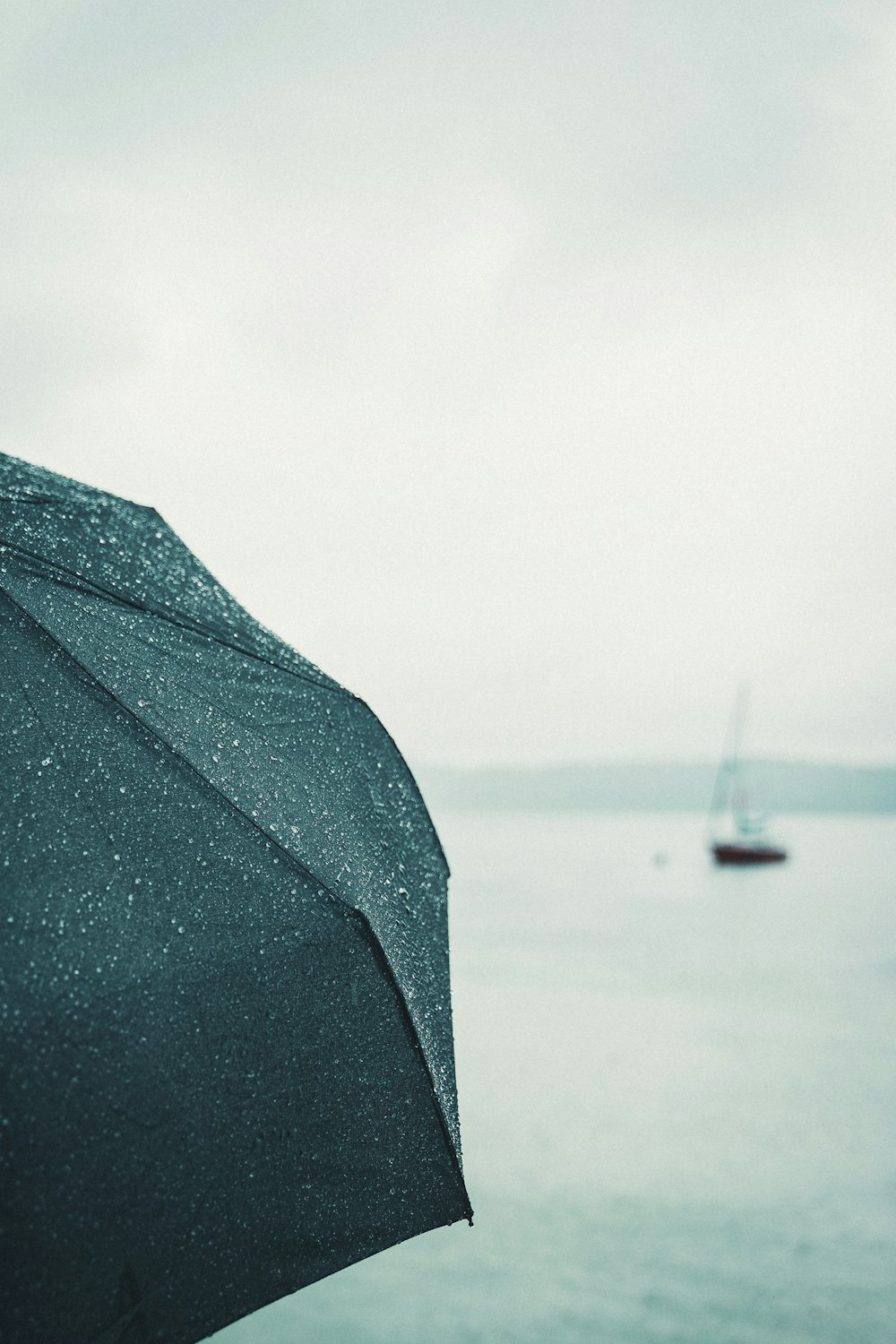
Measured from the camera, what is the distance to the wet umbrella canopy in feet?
2.72

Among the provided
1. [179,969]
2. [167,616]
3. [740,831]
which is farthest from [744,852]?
[179,969]

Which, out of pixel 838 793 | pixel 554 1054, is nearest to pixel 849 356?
pixel 554 1054

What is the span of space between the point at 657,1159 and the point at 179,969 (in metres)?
9.58

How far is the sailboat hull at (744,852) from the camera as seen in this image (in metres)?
45.1

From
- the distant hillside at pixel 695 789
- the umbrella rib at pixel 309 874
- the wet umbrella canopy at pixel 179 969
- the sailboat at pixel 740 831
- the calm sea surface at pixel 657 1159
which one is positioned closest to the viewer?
the wet umbrella canopy at pixel 179 969

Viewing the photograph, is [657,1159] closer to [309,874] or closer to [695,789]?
[309,874]

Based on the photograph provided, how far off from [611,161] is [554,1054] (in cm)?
1129

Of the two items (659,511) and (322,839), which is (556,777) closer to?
(659,511)

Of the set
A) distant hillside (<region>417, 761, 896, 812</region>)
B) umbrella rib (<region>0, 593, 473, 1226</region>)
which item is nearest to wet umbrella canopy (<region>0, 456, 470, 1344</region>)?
umbrella rib (<region>0, 593, 473, 1226</region>)

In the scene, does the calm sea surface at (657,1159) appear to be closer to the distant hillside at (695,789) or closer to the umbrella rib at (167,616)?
the umbrella rib at (167,616)

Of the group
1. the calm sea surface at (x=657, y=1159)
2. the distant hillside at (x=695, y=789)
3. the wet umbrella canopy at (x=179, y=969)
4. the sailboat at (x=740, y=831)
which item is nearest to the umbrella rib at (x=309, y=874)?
the wet umbrella canopy at (x=179, y=969)

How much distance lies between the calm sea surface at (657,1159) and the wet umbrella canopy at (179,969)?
5661mm

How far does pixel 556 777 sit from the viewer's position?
141625 mm

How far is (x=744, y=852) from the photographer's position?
46.2 metres
